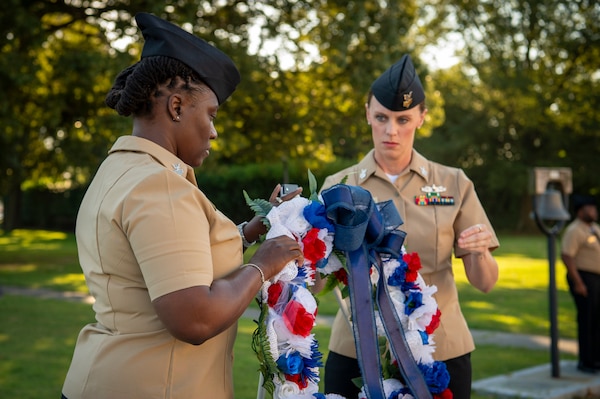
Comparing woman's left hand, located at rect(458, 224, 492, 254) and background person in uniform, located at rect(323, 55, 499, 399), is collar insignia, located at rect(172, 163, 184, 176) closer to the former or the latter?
background person in uniform, located at rect(323, 55, 499, 399)

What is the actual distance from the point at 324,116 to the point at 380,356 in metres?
16.6

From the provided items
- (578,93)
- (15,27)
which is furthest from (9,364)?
(578,93)

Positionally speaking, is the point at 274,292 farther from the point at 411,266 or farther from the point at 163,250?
the point at 411,266

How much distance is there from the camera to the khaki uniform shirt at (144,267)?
2.09 meters

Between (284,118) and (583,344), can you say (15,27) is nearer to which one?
(284,118)

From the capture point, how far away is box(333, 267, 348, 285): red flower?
A: 3031 mm

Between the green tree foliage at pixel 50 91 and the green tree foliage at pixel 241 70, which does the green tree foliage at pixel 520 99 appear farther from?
the green tree foliage at pixel 50 91

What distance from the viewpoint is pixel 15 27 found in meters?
15.6

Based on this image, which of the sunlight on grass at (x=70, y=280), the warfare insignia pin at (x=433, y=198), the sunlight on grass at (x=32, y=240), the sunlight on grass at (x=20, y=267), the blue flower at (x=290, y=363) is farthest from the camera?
the sunlight on grass at (x=32, y=240)

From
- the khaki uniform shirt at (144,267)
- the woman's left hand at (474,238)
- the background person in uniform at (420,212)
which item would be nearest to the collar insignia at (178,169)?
the khaki uniform shirt at (144,267)

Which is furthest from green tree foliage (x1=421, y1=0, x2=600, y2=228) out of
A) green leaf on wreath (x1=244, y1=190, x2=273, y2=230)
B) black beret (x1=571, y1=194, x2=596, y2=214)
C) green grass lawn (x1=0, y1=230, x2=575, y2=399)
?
green leaf on wreath (x1=244, y1=190, x2=273, y2=230)

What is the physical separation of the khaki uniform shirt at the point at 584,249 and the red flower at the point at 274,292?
747cm

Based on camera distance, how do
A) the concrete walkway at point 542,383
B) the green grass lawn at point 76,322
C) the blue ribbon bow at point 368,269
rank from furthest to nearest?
the green grass lawn at point 76,322 → the concrete walkway at point 542,383 → the blue ribbon bow at point 368,269

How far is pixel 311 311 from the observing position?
263cm
